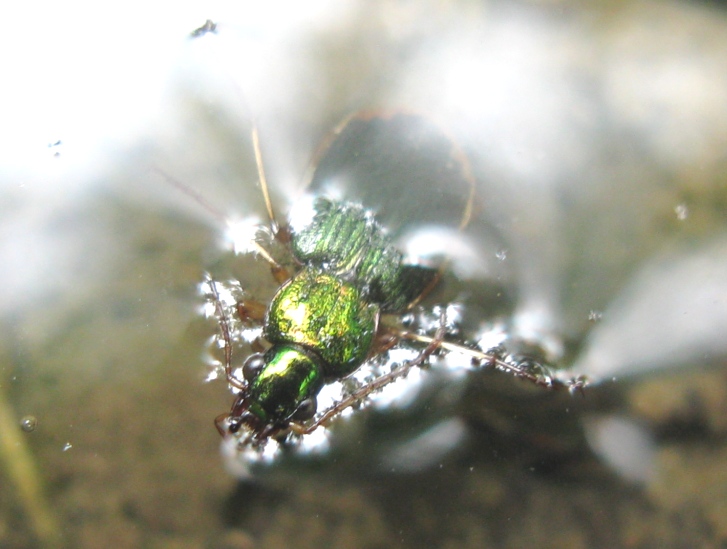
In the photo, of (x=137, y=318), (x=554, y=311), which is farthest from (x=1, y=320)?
(x=554, y=311)

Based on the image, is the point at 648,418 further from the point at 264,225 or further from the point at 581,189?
the point at 264,225

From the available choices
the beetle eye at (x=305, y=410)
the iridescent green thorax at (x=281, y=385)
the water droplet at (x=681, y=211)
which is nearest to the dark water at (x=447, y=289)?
the water droplet at (x=681, y=211)

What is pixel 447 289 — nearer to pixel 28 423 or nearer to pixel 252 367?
pixel 252 367

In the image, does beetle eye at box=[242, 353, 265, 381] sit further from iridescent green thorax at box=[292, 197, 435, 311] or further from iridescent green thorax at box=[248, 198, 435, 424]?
iridescent green thorax at box=[292, 197, 435, 311]

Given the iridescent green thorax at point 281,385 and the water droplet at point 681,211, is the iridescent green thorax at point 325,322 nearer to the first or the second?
the iridescent green thorax at point 281,385

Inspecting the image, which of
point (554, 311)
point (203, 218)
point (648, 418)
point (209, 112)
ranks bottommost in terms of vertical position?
point (648, 418)

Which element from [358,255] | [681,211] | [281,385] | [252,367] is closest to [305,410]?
[281,385]
